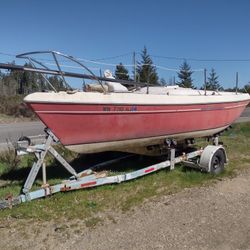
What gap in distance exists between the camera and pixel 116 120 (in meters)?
6.18

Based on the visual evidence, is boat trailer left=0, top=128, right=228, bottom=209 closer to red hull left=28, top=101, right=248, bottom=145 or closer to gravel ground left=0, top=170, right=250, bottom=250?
red hull left=28, top=101, right=248, bottom=145

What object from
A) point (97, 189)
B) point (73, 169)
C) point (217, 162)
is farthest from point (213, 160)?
point (73, 169)

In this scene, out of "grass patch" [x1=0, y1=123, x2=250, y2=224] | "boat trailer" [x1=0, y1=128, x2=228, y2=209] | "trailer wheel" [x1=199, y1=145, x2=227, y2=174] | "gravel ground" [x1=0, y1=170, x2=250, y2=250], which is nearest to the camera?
"gravel ground" [x1=0, y1=170, x2=250, y2=250]

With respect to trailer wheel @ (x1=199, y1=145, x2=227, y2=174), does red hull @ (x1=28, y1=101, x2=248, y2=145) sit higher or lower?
higher

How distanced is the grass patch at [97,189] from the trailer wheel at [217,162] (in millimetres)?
148

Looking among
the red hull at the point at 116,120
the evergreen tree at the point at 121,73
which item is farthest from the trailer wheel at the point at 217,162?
A: the evergreen tree at the point at 121,73

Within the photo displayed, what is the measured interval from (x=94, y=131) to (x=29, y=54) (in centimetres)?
160

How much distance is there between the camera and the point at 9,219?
490 centimetres

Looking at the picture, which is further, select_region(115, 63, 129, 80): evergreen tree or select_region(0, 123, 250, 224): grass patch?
select_region(115, 63, 129, 80): evergreen tree

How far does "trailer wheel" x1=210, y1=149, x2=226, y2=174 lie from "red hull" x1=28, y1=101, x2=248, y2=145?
0.79 m

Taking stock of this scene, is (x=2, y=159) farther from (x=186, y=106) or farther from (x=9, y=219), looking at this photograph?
(x=186, y=106)

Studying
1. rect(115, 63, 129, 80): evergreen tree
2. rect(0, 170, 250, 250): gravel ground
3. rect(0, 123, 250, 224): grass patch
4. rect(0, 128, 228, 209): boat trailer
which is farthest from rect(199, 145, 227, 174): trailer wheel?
rect(115, 63, 129, 80): evergreen tree

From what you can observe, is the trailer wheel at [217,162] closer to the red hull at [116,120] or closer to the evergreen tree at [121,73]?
the red hull at [116,120]

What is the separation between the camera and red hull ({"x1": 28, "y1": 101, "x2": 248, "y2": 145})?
5.57 meters
